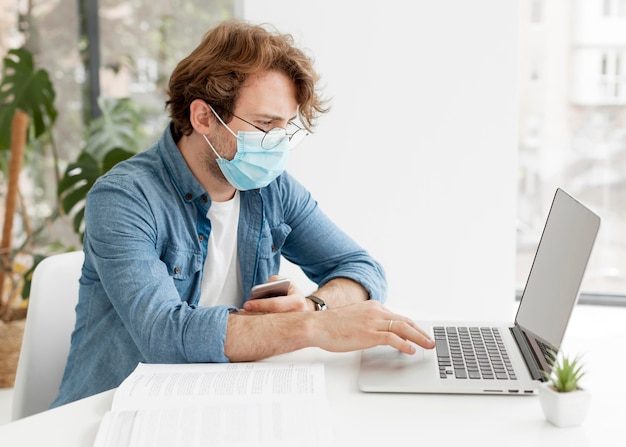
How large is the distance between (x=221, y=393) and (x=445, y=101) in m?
1.91

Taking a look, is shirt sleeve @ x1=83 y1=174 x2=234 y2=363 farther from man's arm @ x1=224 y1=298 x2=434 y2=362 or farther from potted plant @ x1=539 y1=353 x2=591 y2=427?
potted plant @ x1=539 y1=353 x2=591 y2=427

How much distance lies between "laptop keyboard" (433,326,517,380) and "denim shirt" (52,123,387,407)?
13.2 inches

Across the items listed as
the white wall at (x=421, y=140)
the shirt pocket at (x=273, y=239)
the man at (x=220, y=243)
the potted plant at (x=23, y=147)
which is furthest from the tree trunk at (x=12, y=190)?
the shirt pocket at (x=273, y=239)

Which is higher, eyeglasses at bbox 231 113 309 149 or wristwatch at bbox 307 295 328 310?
eyeglasses at bbox 231 113 309 149

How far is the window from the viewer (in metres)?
3.24

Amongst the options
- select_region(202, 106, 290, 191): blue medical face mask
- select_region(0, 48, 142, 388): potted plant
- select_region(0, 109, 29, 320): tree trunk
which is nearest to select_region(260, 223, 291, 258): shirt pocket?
select_region(202, 106, 290, 191): blue medical face mask

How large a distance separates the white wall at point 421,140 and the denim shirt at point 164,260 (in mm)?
1031

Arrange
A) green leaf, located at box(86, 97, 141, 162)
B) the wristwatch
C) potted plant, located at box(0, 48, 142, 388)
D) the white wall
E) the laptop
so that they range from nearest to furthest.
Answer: the laptop < the wristwatch < the white wall < potted plant, located at box(0, 48, 142, 388) < green leaf, located at box(86, 97, 141, 162)

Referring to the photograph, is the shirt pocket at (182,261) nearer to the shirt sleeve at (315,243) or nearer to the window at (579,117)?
the shirt sleeve at (315,243)

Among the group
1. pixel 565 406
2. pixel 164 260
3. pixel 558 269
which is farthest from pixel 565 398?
pixel 164 260

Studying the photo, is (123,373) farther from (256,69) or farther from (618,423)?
(618,423)

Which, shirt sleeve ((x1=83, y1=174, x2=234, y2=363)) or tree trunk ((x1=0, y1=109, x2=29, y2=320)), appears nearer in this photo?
shirt sleeve ((x1=83, y1=174, x2=234, y2=363))

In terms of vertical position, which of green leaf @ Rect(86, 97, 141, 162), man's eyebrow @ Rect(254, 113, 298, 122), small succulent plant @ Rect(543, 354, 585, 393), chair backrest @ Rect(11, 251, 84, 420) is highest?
man's eyebrow @ Rect(254, 113, 298, 122)

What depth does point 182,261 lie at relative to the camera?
1618 millimetres
